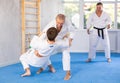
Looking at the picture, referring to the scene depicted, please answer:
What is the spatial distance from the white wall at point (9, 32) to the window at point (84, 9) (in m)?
3.09

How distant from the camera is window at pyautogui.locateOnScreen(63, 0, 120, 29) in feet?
27.8

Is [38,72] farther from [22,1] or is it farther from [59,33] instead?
[22,1]

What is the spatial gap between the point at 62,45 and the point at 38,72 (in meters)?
0.90

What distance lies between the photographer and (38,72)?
4.52m

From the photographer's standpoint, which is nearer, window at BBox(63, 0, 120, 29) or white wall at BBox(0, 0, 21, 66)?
white wall at BBox(0, 0, 21, 66)

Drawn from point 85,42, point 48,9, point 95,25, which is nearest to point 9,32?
point 95,25

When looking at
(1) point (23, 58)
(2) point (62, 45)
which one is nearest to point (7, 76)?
(1) point (23, 58)

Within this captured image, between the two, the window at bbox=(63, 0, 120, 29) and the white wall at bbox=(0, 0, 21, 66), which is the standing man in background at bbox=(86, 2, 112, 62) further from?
the window at bbox=(63, 0, 120, 29)

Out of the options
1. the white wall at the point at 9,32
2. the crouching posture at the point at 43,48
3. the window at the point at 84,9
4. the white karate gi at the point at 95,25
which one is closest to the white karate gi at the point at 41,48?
the crouching posture at the point at 43,48

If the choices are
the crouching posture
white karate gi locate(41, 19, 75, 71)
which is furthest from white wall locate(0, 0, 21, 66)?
white karate gi locate(41, 19, 75, 71)

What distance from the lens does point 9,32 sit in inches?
223

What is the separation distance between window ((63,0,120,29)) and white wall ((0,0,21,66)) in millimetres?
3093

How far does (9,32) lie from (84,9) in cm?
380

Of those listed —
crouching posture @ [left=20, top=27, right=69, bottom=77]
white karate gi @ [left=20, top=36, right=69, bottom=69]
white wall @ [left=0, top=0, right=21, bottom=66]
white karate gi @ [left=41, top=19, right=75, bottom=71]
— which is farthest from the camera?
white wall @ [left=0, top=0, right=21, bottom=66]
